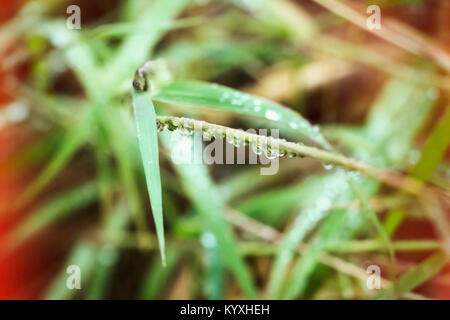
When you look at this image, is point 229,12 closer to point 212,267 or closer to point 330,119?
point 330,119

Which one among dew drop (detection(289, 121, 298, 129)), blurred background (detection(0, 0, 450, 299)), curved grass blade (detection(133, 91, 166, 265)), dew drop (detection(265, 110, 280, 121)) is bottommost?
curved grass blade (detection(133, 91, 166, 265))

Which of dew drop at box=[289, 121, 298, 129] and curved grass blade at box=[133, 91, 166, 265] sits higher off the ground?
dew drop at box=[289, 121, 298, 129]

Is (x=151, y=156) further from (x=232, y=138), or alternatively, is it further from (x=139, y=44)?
(x=139, y=44)

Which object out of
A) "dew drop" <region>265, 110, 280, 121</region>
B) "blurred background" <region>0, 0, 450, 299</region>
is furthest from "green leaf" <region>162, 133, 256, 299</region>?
"dew drop" <region>265, 110, 280, 121</region>

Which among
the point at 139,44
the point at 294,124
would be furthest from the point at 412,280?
the point at 139,44

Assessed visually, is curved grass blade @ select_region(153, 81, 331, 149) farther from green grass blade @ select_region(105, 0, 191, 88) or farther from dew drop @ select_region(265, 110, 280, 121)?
green grass blade @ select_region(105, 0, 191, 88)

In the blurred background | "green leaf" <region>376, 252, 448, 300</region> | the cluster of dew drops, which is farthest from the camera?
the blurred background
